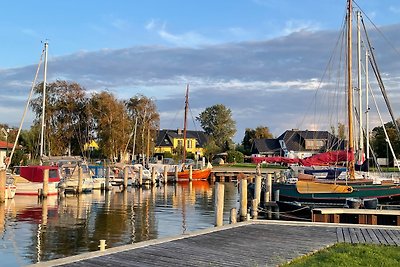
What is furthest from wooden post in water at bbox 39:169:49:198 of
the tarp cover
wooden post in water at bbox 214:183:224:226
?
wooden post in water at bbox 214:183:224:226

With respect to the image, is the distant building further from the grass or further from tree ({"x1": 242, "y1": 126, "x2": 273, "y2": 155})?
the grass

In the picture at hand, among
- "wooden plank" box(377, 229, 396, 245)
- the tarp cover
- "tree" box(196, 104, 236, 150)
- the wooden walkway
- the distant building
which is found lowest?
the wooden walkway

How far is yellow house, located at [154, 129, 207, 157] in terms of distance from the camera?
132 m

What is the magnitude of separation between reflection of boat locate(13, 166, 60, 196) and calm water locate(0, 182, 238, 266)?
141 cm

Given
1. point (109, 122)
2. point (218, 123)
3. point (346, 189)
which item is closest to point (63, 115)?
point (109, 122)

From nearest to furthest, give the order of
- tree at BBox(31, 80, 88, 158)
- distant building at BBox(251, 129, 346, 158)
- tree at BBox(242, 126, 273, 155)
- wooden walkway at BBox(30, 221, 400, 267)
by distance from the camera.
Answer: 1. wooden walkway at BBox(30, 221, 400, 267)
2. tree at BBox(31, 80, 88, 158)
3. distant building at BBox(251, 129, 346, 158)
4. tree at BBox(242, 126, 273, 155)

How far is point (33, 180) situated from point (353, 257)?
123 feet

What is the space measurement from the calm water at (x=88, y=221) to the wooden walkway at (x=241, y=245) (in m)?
6.52

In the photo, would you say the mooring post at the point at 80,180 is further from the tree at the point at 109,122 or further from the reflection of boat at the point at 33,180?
the tree at the point at 109,122

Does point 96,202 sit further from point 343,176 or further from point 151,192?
point 343,176

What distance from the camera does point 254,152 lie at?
133 meters

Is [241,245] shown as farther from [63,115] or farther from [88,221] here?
[63,115]

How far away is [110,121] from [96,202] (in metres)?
39.5

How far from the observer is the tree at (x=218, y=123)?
156 meters
